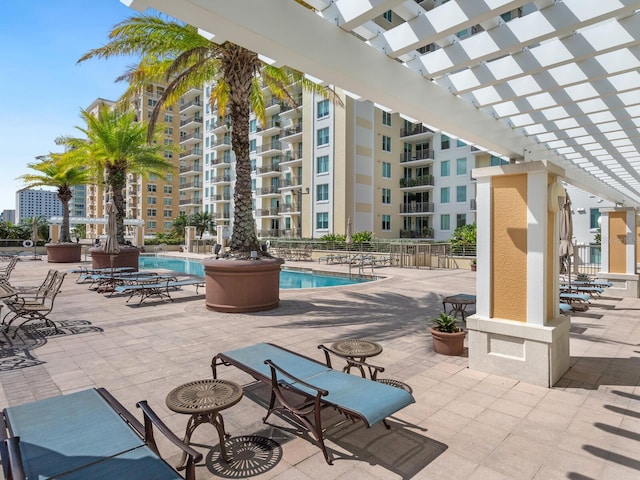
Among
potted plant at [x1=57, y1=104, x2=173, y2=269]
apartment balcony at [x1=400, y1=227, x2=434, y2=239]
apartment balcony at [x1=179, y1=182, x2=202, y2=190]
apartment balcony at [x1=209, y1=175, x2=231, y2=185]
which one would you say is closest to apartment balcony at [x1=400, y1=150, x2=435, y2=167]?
apartment balcony at [x1=400, y1=227, x2=434, y2=239]

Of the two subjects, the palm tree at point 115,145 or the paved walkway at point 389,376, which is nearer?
the paved walkway at point 389,376

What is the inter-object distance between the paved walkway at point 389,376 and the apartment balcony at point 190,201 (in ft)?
163

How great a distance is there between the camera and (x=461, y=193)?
119ft

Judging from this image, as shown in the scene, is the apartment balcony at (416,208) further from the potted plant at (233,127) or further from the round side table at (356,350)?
the round side table at (356,350)

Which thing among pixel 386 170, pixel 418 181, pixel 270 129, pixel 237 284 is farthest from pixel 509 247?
pixel 270 129

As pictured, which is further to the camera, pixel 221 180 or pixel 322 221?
pixel 221 180

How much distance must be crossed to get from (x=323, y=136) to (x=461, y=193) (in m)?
14.3

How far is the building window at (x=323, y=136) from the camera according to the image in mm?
36188

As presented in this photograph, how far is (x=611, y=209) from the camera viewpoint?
42.5 feet

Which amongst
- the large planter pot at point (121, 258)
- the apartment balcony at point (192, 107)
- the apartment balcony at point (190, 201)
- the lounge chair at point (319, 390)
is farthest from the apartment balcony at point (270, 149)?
the lounge chair at point (319, 390)

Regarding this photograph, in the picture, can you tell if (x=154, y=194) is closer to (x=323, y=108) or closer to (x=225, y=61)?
(x=323, y=108)

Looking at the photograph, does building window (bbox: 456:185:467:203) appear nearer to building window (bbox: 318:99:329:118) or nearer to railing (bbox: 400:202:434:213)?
railing (bbox: 400:202:434:213)

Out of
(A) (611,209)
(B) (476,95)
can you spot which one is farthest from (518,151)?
(A) (611,209)

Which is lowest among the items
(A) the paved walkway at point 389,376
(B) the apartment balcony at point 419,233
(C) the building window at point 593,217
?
(A) the paved walkway at point 389,376
